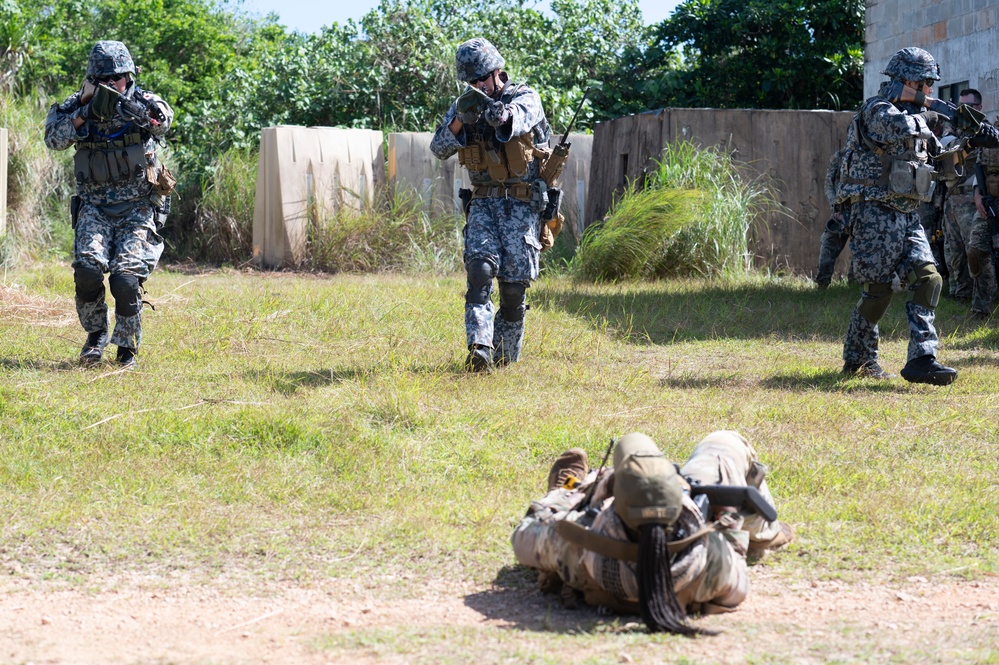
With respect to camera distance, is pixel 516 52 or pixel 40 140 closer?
pixel 40 140

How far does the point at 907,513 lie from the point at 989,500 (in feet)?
1.34

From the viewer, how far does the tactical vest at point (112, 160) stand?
6766mm

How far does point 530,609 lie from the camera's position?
12.0 ft

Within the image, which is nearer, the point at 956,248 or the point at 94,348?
the point at 94,348

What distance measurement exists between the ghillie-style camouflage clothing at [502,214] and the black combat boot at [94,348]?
85.7 inches

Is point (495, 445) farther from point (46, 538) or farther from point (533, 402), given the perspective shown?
point (46, 538)

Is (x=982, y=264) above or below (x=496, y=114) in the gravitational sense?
below

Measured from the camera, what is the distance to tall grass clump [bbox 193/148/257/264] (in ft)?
44.1

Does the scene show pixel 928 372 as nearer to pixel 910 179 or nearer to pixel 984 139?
pixel 910 179

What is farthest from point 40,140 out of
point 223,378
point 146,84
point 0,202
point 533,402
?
point 533,402

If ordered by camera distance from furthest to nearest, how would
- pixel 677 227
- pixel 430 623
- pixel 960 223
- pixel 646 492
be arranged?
pixel 677 227 → pixel 960 223 → pixel 430 623 → pixel 646 492

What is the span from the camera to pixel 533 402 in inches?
245

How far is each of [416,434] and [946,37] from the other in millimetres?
7842

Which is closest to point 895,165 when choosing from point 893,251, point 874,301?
point 893,251
